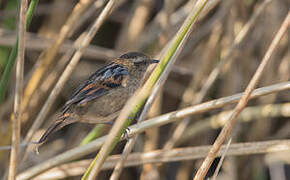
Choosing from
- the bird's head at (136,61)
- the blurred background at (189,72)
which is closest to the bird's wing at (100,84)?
the bird's head at (136,61)

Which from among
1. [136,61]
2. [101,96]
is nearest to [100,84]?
[101,96]

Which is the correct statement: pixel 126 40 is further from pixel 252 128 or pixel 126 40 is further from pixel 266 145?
pixel 266 145

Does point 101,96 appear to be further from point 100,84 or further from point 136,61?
point 136,61

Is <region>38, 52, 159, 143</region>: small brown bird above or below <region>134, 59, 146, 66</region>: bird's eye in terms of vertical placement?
below

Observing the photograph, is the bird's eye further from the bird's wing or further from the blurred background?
the blurred background

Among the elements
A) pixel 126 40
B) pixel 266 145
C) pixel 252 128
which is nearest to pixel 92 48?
pixel 126 40

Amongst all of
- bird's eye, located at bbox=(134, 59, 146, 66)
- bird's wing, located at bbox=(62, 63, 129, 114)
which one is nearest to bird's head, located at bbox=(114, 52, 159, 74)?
bird's eye, located at bbox=(134, 59, 146, 66)
